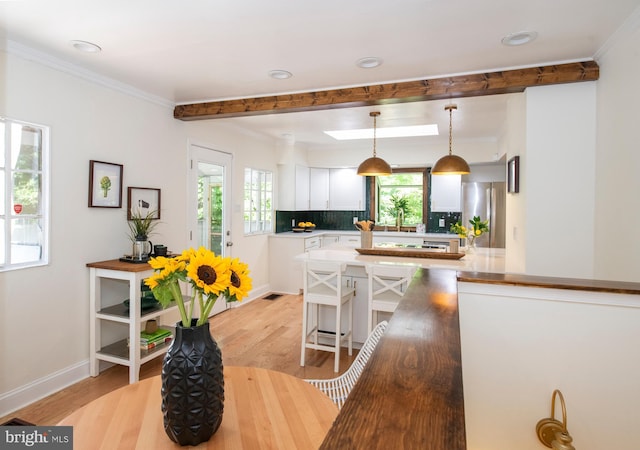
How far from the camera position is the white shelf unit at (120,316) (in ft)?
9.26

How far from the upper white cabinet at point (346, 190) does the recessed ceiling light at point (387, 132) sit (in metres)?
0.98

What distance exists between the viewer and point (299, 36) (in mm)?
2299

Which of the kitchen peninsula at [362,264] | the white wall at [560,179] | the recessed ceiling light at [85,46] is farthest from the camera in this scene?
the kitchen peninsula at [362,264]

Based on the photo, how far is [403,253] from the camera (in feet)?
12.1

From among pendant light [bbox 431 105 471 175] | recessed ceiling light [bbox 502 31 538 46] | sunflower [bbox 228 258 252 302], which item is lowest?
sunflower [bbox 228 258 252 302]

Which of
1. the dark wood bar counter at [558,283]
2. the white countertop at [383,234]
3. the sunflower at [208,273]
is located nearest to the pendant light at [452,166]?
the dark wood bar counter at [558,283]

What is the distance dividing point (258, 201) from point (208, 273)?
15.2 ft

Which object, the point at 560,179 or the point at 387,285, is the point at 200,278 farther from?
the point at 560,179

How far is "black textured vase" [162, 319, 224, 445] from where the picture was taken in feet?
3.34

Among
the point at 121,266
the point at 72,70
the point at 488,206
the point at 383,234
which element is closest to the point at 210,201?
the point at 121,266

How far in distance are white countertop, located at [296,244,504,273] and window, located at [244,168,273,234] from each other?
1.62 m

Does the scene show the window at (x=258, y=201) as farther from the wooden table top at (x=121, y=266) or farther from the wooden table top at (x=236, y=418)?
the wooden table top at (x=236, y=418)

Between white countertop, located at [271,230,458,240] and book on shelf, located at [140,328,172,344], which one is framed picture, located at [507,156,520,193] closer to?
white countertop, located at [271,230,458,240]

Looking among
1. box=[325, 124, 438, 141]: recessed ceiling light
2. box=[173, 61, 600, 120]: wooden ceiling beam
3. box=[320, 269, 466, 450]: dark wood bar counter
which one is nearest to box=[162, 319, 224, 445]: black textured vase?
box=[320, 269, 466, 450]: dark wood bar counter
